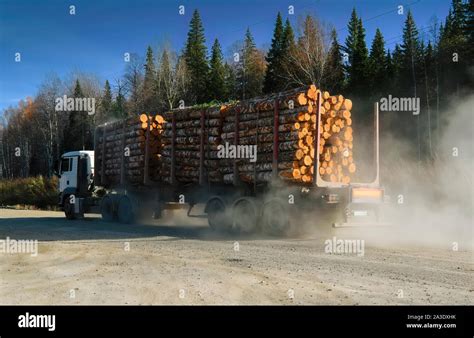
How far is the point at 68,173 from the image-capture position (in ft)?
68.0

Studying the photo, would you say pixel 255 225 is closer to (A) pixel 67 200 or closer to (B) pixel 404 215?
(B) pixel 404 215

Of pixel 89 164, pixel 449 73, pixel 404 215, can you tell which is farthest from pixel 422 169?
pixel 449 73

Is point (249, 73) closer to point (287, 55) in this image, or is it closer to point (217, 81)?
point (217, 81)

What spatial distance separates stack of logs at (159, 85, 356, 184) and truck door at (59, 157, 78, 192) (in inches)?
286

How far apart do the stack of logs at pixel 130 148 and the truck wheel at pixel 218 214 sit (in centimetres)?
361

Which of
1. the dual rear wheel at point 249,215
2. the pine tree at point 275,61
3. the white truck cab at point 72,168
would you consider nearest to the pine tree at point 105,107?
the pine tree at point 275,61

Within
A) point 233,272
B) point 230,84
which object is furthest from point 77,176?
point 230,84

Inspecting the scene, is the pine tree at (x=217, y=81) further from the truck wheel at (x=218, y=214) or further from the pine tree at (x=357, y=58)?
the truck wheel at (x=218, y=214)

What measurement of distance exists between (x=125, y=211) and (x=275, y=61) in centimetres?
3752

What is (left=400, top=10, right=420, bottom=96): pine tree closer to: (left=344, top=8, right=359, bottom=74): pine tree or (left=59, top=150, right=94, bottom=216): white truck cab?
(left=344, top=8, right=359, bottom=74): pine tree

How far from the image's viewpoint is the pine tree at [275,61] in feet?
166

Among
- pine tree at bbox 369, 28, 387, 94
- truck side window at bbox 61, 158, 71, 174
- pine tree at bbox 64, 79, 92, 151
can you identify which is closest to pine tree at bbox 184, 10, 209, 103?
pine tree at bbox 64, 79, 92, 151

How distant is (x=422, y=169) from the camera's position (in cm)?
1902

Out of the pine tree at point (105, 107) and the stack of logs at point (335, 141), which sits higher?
the pine tree at point (105, 107)
